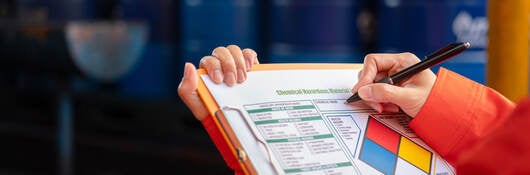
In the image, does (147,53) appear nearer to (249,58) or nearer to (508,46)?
(508,46)

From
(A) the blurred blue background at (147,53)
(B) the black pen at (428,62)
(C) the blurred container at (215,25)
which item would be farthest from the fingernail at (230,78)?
(C) the blurred container at (215,25)

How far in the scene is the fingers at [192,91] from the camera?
1.14m

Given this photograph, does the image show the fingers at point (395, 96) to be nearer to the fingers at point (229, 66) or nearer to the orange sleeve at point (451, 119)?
the orange sleeve at point (451, 119)

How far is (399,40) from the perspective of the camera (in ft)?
17.5

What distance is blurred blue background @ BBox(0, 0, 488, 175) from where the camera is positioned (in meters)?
4.98

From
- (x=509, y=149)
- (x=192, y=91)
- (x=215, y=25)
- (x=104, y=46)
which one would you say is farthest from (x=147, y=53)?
(x=509, y=149)

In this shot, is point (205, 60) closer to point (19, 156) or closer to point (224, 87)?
point (224, 87)

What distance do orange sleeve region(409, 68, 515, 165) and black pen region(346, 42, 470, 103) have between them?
35 millimetres

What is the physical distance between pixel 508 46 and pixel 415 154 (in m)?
0.50

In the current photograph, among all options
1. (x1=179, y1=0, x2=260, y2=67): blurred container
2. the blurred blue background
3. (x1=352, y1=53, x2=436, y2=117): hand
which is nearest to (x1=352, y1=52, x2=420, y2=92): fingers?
(x1=352, y1=53, x2=436, y2=117): hand

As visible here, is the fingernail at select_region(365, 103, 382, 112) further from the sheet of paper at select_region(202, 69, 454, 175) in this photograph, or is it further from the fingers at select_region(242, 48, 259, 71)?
the fingers at select_region(242, 48, 259, 71)

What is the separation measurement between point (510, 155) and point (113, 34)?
428 centimetres

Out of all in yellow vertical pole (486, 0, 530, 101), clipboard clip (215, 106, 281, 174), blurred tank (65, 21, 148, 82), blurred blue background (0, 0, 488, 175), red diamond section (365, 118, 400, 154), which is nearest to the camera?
clipboard clip (215, 106, 281, 174)

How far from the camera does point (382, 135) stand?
1.22m
